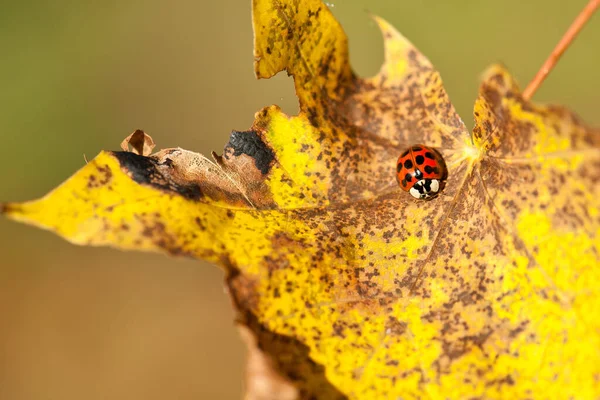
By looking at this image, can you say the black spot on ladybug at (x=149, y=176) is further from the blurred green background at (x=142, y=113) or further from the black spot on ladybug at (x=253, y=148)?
the blurred green background at (x=142, y=113)

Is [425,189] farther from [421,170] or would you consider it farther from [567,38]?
[567,38]

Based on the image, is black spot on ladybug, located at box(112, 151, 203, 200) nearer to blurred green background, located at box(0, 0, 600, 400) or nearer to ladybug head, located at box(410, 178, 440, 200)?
ladybug head, located at box(410, 178, 440, 200)

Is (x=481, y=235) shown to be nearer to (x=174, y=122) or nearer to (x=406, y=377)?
(x=406, y=377)

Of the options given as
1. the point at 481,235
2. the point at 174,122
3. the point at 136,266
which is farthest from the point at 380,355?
the point at 174,122

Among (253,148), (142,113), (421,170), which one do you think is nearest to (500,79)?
(421,170)

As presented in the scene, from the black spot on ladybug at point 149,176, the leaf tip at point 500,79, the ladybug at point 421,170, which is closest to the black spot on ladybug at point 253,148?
the black spot on ladybug at point 149,176

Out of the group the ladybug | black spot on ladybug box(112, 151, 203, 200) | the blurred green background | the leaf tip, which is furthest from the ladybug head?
the blurred green background

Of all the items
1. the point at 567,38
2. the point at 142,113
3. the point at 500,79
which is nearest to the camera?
the point at 500,79
